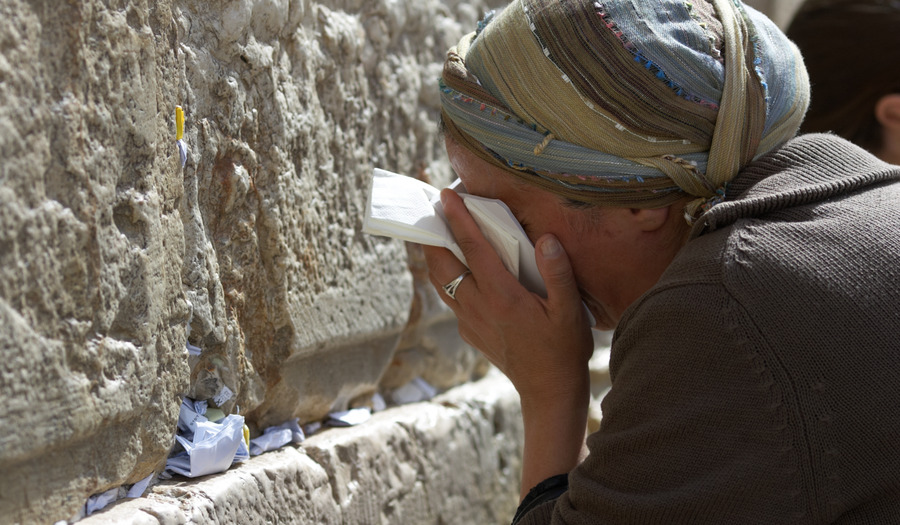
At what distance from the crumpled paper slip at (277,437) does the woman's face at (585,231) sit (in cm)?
46

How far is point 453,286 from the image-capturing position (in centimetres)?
134

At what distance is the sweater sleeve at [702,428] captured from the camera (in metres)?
0.90

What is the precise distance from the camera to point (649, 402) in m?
0.95

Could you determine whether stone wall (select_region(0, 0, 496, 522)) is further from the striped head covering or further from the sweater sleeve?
the sweater sleeve

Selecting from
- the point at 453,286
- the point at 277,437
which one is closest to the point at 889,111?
the point at 453,286

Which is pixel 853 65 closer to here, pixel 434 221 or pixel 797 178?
pixel 797 178

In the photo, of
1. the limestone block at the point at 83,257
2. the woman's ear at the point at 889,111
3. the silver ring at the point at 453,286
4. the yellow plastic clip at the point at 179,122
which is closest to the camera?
the limestone block at the point at 83,257

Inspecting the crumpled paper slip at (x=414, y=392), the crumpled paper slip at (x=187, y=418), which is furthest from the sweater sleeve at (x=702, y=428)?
the crumpled paper slip at (x=414, y=392)

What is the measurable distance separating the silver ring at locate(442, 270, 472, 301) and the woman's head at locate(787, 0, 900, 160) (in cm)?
136

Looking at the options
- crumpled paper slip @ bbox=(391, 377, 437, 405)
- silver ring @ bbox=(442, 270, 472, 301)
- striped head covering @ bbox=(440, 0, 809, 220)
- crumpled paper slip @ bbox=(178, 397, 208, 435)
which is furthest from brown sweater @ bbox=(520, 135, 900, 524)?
crumpled paper slip @ bbox=(391, 377, 437, 405)

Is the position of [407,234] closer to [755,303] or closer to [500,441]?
[755,303]

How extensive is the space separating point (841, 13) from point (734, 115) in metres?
1.48

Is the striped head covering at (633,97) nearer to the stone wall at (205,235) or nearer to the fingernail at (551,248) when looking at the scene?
the fingernail at (551,248)

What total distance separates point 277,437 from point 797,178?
818 mm
